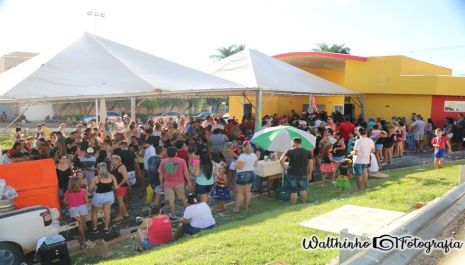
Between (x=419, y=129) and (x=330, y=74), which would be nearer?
(x=419, y=129)

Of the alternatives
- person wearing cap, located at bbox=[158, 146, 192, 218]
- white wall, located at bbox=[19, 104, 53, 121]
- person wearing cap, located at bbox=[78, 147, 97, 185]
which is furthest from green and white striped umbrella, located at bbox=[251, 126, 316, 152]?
white wall, located at bbox=[19, 104, 53, 121]

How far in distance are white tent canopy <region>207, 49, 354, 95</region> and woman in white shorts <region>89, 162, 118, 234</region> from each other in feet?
22.7

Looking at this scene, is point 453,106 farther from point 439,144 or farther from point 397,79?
point 439,144

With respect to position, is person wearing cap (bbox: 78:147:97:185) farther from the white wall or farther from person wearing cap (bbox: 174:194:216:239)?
the white wall

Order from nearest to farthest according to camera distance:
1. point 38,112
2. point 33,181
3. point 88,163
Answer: point 33,181 < point 88,163 < point 38,112

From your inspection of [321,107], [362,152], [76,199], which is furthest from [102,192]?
[321,107]

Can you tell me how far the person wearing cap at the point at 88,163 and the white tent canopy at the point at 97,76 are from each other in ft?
4.45

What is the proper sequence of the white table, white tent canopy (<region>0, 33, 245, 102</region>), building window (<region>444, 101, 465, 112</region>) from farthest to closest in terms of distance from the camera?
1. building window (<region>444, 101, 465, 112</region>)
2. the white table
3. white tent canopy (<region>0, 33, 245, 102</region>)

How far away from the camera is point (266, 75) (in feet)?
48.1

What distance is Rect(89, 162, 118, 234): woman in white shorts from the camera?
23.6ft

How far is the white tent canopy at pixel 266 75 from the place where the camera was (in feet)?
45.5

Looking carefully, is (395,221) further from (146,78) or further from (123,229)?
(146,78)

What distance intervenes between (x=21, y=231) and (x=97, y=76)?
4911 mm

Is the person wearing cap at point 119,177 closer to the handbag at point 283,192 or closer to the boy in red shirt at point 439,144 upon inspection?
the handbag at point 283,192
